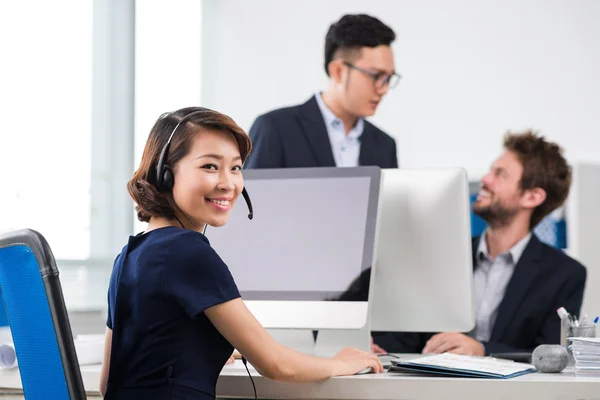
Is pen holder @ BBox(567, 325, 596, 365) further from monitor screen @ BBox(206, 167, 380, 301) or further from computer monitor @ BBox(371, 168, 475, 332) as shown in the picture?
monitor screen @ BBox(206, 167, 380, 301)

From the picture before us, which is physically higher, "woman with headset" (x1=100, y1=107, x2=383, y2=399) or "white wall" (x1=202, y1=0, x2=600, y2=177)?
"white wall" (x1=202, y1=0, x2=600, y2=177)

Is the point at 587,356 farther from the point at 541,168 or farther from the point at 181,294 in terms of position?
the point at 541,168

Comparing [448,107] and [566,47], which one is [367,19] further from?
[566,47]

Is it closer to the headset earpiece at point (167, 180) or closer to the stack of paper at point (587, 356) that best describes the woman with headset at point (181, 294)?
the headset earpiece at point (167, 180)

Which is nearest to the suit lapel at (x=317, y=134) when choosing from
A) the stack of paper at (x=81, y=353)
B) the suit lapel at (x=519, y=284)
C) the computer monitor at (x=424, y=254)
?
the suit lapel at (x=519, y=284)

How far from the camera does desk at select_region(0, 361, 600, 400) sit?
1402 millimetres

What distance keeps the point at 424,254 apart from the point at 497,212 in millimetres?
1345

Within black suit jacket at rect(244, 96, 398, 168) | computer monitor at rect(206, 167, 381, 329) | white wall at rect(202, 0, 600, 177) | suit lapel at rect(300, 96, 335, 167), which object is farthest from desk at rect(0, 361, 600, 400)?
white wall at rect(202, 0, 600, 177)

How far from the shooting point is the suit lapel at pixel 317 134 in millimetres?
3158

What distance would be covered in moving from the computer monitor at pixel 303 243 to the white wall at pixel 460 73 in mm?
2833

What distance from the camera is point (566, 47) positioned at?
4707 mm

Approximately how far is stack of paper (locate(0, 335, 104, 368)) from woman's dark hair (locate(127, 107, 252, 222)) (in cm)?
41

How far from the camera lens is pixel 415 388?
1.44 m

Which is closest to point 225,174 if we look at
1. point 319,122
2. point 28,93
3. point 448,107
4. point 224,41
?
point 319,122
